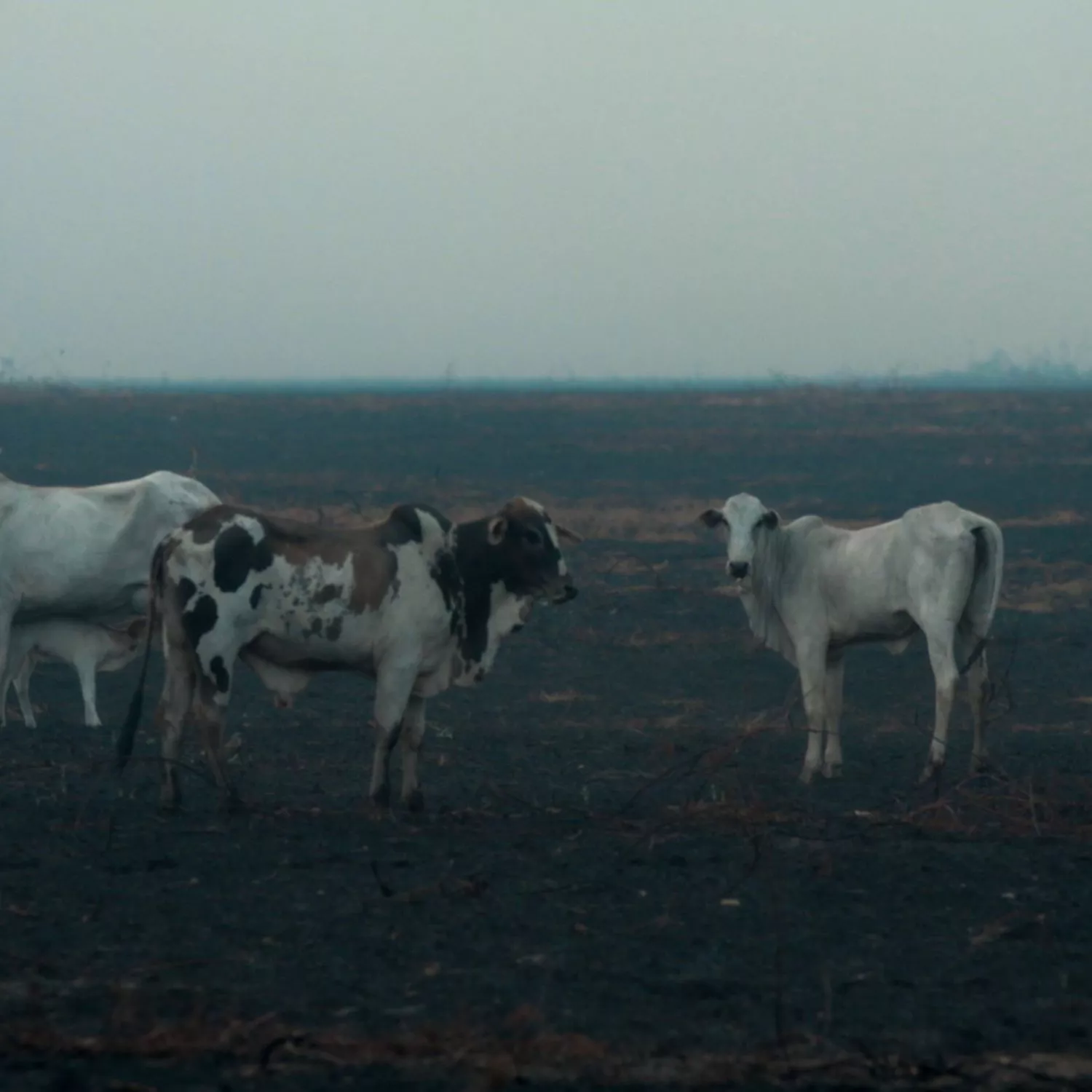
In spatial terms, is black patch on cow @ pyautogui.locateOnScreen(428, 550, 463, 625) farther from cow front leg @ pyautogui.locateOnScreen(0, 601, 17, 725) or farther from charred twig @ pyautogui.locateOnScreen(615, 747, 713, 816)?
cow front leg @ pyautogui.locateOnScreen(0, 601, 17, 725)

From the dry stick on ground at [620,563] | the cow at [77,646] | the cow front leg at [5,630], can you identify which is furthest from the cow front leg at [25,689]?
the dry stick on ground at [620,563]

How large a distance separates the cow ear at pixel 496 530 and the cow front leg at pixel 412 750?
82 cm

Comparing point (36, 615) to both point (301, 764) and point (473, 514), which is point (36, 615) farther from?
point (473, 514)

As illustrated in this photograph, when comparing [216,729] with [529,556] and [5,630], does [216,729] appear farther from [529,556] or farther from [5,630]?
[5,630]

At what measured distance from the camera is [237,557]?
865cm

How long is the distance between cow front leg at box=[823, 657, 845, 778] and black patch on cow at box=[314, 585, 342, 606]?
2.81 m

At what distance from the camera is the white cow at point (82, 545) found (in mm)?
11898

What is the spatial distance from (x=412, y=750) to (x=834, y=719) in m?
2.99

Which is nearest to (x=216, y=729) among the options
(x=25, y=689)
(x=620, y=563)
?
(x=25, y=689)

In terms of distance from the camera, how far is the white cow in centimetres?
1190

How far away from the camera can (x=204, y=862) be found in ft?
25.2

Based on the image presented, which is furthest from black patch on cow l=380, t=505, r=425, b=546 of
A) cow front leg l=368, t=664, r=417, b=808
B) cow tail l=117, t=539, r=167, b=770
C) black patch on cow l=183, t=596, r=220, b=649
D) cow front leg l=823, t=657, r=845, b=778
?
cow front leg l=823, t=657, r=845, b=778

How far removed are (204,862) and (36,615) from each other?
191 inches

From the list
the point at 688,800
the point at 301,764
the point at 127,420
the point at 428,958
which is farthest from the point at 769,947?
the point at 127,420
